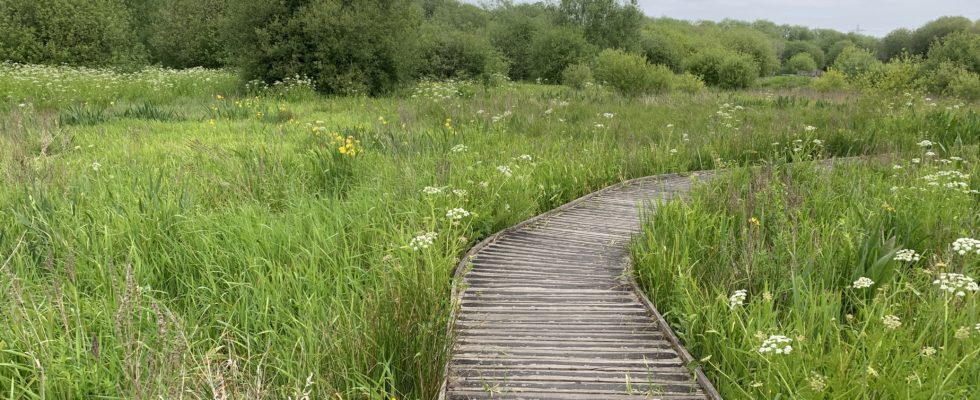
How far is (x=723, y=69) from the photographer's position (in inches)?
1314

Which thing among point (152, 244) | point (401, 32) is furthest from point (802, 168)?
point (401, 32)

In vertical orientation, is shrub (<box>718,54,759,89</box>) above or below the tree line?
below

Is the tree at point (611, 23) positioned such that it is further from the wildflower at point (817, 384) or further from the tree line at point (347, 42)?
the wildflower at point (817, 384)

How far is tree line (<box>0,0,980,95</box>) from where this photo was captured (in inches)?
646

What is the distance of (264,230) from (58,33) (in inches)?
1082

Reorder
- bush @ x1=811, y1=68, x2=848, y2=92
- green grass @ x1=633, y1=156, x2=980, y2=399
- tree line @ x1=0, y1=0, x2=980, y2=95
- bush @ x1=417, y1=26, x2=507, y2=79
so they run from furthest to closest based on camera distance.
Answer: bush @ x1=811, y1=68, x2=848, y2=92
bush @ x1=417, y1=26, x2=507, y2=79
tree line @ x1=0, y1=0, x2=980, y2=95
green grass @ x1=633, y1=156, x2=980, y2=399

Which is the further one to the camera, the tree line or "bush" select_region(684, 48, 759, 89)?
"bush" select_region(684, 48, 759, 89)

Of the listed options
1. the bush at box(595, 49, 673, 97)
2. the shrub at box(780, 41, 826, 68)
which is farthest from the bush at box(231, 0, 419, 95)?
the shrub at box(780, 41, 826, 68)

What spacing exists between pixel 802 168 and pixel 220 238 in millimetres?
5783

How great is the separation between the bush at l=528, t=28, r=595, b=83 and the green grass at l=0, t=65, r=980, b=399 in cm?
2525

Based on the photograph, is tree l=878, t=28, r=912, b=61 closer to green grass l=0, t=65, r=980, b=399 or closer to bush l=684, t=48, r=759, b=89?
bush l=684, t=48, r=759, b=89

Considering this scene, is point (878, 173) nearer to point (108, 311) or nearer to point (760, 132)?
point (760, 132)

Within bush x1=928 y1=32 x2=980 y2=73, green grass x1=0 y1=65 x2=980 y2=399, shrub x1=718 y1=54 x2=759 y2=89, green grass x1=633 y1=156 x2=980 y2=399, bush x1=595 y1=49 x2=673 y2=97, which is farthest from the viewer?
shrub x1=718 y1=54 x2=759 y2=89

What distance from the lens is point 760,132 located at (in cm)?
923
